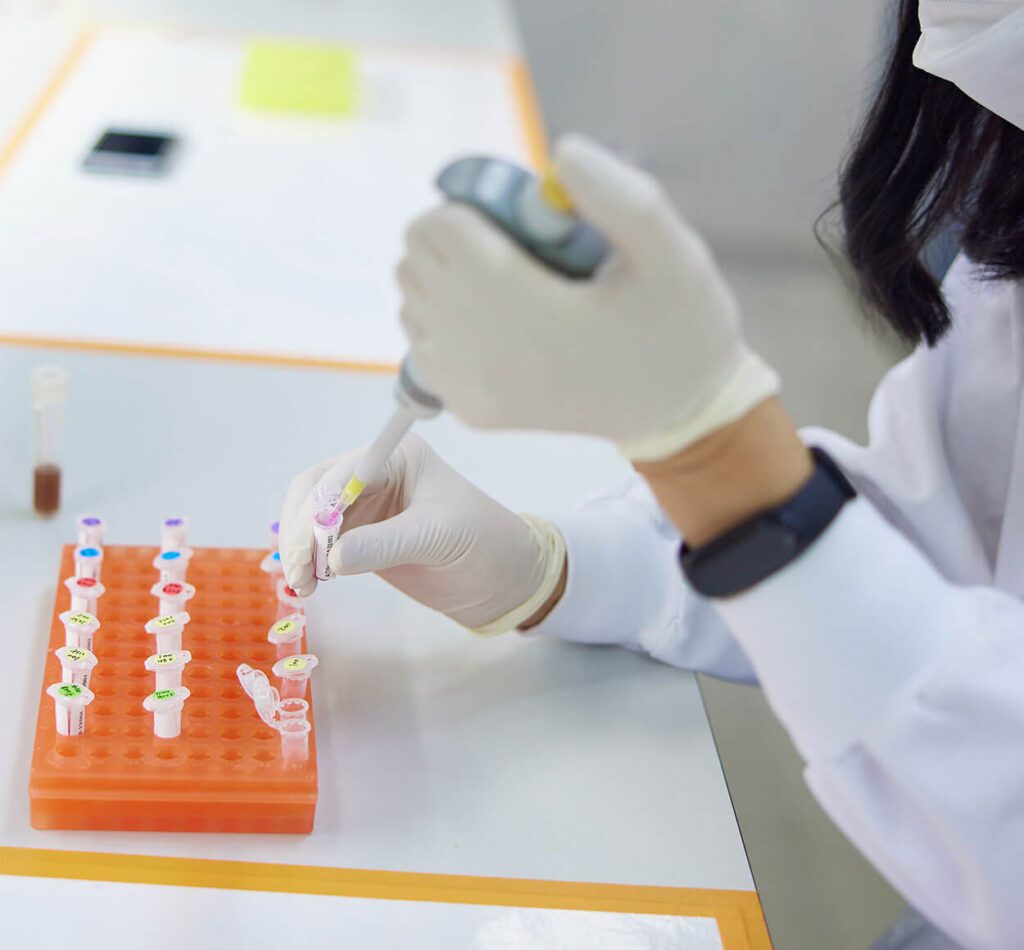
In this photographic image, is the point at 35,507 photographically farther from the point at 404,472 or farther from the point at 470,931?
the point at 470,931

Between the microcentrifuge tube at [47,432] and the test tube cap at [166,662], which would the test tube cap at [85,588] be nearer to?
the test tube cap at [166,662]

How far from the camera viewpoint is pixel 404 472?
3.35 feet

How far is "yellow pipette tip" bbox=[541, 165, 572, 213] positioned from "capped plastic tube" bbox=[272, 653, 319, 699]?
43 cm

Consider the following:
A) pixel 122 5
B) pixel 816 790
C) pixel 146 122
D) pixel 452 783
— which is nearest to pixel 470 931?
pixel 452 783

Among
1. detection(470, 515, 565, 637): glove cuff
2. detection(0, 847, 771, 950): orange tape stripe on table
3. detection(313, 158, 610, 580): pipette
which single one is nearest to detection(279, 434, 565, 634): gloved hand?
detection(470, 515, 565, 637): glove cuff

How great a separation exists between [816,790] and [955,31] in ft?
1.97

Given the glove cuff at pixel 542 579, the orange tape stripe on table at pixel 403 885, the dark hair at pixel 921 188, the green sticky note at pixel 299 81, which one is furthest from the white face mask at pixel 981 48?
the green sticky note at pixel 299 81

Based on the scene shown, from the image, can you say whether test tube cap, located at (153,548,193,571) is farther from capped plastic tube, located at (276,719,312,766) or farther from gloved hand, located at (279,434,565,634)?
capped plastic tube, located at (276,719,312,766)

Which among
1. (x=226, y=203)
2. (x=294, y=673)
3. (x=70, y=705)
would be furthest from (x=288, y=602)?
(x=226, y=203)

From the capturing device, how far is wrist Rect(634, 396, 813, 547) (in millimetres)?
714

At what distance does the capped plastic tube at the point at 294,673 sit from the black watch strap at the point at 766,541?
0.33 m

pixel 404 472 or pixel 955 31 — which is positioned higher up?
pixel 955 31

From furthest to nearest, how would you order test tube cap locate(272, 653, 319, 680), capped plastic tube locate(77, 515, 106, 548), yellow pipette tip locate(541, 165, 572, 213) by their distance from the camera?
capped plastic tube locate(77, 515, 106, 548)
test tube cap locate(272, 653, 319, 680)
yellow pipette tip locate(541, 165, 572, 213)

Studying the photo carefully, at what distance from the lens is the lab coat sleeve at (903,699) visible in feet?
2.37
